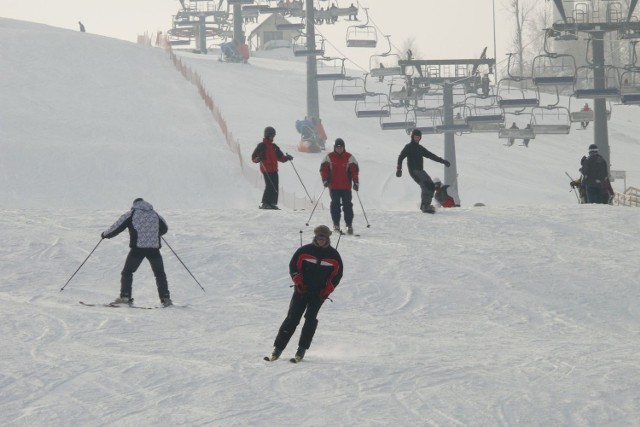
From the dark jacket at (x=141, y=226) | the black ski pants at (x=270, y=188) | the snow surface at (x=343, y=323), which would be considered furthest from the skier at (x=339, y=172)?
the dark jacket at (x=141, y=226)

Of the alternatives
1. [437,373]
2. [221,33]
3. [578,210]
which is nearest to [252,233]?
[578,210]

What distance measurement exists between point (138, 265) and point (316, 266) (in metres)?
3.59

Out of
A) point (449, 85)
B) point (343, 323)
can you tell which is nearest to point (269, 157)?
point (343, 323)

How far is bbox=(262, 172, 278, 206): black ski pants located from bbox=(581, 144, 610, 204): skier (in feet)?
15.3

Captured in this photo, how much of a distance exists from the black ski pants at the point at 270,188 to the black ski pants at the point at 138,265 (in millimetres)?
5745

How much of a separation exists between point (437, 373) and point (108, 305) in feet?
15.2

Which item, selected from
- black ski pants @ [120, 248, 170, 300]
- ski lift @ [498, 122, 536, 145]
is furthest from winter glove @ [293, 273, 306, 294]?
ski lift @ [498, 122, 536, 145]

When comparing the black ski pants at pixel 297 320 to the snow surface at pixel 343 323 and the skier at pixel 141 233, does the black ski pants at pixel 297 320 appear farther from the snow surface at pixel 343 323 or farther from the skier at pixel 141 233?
the skier at pixel 141 233

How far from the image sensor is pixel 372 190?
3762cm

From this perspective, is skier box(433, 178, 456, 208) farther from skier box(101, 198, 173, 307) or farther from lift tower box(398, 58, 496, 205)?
lift tower box(398, 58, 496, 205)

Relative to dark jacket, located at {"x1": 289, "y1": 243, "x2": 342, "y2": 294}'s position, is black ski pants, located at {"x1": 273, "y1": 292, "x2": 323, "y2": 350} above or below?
below

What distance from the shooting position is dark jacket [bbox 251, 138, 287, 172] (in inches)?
740

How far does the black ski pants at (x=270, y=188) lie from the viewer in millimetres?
19219

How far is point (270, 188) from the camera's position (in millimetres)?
19750
